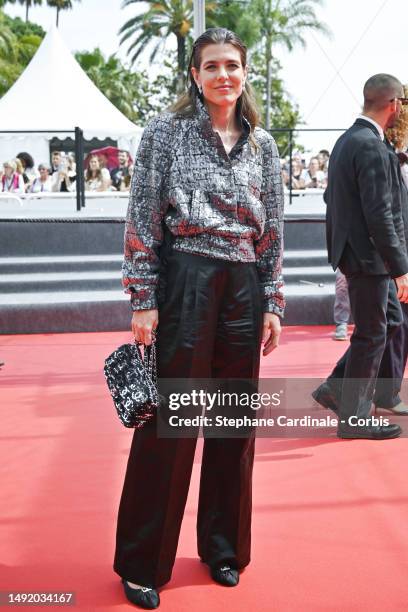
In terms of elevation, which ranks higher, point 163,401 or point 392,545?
point 163,401

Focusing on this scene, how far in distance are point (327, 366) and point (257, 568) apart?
140 inches

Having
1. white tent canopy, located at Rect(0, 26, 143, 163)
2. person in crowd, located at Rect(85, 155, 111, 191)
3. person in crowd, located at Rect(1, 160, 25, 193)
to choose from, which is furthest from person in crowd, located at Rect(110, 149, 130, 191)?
person in crowd, located at Rect(1, 160, 25, 193)

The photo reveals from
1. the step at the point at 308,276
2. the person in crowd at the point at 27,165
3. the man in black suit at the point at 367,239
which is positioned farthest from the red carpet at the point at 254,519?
the person in crowd at the point at 27,165

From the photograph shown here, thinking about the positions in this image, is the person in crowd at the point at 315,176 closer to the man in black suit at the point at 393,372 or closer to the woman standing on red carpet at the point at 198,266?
the man in black suit at the point at 393,372

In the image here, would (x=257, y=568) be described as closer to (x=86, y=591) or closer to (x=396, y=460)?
(x=86, y=591)

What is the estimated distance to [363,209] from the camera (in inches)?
157

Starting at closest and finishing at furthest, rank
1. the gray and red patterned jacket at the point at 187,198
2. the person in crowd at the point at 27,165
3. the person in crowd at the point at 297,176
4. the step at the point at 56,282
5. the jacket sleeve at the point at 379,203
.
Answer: the gray and red patterned jacket at the point at 187,198 < the jacket sleeve at the point at 379,203 < the step at the point at 56,282 < the person in crowd at the point at 297,176 < the person in crowd at the point at 27,165

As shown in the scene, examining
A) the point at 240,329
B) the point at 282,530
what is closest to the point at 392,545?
the point at 282,530

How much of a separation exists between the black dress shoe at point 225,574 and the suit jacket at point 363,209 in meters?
1.85

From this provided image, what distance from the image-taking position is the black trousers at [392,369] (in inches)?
182

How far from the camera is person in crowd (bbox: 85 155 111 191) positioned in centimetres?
1571

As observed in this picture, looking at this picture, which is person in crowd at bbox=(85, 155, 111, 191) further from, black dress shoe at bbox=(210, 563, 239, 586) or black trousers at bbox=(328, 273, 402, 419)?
black dress shoe at bbox=(210, 563, 239, 586)

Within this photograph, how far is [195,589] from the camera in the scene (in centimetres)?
267

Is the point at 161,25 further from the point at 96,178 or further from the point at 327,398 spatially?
the point at 327,398
